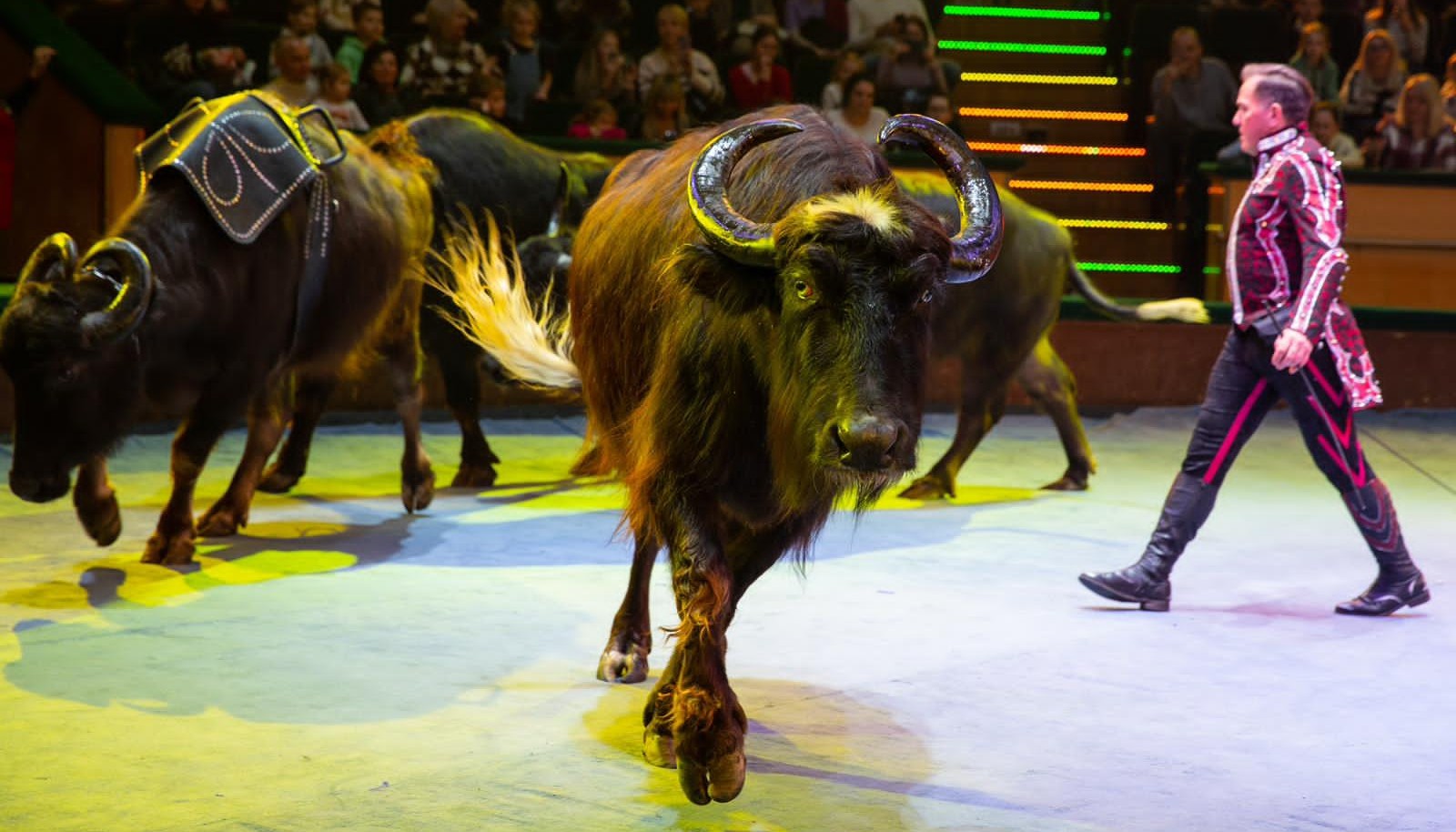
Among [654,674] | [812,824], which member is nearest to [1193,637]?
[654,674]

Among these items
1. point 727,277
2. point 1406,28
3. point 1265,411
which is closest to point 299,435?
point 1265,411

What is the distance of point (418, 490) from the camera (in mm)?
8188

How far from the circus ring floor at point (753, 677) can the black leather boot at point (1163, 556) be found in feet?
0.30

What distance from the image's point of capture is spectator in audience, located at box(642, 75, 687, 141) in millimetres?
12180

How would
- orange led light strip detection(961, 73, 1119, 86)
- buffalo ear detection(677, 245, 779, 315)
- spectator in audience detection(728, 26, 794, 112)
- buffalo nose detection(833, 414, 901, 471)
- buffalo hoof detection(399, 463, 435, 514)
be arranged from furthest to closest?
orange led light strip detection(961, 73, 1119, 86)
spectator in audience detection(728, 26, 794, 112)
buffalo hoof detection(399, 463, 435, 514)
buffalo ear detection(677, 245, 779, 315)
buffalo nose detection(833, 414, 901, 471)

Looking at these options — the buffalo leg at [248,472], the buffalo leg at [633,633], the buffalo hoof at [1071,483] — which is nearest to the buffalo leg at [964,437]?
the buffalo hoof at [1071,483]

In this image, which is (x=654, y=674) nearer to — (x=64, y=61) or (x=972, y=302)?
(x=972, y=302)

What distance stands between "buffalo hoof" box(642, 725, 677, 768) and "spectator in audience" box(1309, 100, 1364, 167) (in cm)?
965

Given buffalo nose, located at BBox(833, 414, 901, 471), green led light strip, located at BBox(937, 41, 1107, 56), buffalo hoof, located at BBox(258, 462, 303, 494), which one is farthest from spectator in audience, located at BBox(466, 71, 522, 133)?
buffalo nose, located at BBox(833, 414, 901, 471)

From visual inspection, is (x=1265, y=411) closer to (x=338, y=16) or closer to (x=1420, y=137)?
(x=1420, y=137)

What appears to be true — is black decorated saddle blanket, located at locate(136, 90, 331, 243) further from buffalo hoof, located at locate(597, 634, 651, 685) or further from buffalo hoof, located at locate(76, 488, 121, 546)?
buffalo hoof, located at locate(597, 634, 651, 685)

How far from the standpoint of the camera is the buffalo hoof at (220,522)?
7496 mm

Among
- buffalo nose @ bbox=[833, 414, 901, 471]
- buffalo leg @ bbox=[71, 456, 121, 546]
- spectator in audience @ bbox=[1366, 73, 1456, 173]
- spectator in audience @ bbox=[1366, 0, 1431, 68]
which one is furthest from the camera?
spectator in audience @ bbox=[1366, 0, 1431, 68]

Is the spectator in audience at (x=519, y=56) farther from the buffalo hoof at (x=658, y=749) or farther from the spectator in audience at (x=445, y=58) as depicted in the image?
the buffalo hoof at (x=658, y=749)
